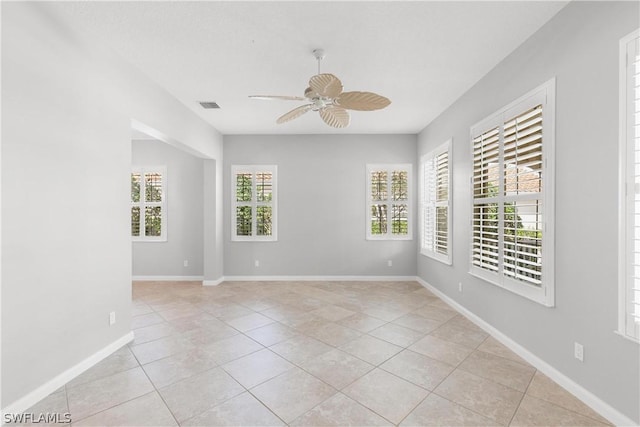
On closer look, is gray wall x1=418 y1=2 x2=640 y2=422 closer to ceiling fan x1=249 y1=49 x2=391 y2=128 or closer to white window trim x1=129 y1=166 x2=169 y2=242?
ceiling fan x1=249 y1=49 x2=391 y2=128

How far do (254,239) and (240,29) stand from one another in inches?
159

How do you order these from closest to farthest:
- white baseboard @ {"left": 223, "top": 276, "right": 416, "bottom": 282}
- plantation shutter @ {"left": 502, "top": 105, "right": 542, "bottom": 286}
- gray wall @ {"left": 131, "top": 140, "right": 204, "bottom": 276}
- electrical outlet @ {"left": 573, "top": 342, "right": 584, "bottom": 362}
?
1. electrical outlet @ {"left": 573, "top": 342, "right": 584, "bottom": 362}
2. plantation shutter @ {"left": 502, "top": 105, "right": 542, "bottom": 286}
3. white baseboard @ {"left": 223, "top": 276, "right": 416, "bottom": 282}
4. gray wall @ {"left": 131, "top": 140, "right": 204, "bottom": 276}

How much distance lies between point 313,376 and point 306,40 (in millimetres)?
2903

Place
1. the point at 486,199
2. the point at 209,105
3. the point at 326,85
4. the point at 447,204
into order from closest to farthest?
1. the point at 326,85
2. the point at 486,199
3. the point at 209,105
4. the point at 447,204

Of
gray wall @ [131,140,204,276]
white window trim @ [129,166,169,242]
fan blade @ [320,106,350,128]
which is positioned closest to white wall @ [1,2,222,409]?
fan blade @ [320,106,350,128]

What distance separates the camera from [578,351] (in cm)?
213

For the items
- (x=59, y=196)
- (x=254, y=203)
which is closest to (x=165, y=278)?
(x=254, y=203)

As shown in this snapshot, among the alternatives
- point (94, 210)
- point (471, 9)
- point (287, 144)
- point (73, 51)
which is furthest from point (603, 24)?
point (287, 144)

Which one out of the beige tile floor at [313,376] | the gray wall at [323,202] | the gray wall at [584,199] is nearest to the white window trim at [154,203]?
the gray wall at [323,202]

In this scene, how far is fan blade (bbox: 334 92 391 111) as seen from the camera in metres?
2.51

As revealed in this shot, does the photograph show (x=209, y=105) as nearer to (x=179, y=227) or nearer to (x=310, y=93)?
(x=310, y=93)

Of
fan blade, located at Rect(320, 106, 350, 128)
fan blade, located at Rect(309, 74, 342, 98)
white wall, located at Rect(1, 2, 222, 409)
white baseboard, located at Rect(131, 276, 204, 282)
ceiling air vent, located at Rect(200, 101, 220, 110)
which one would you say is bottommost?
white baseboard, located at Rect(131, 276, 204, 282)

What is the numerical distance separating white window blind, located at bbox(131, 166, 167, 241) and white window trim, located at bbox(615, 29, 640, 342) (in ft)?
21.4

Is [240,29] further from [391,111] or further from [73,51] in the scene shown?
[391,111]
